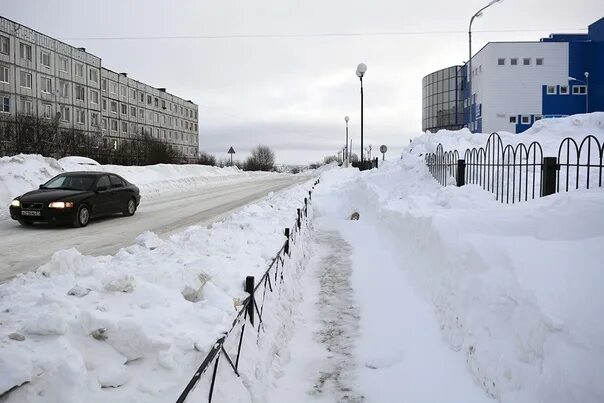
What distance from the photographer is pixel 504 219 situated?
511 centimetres

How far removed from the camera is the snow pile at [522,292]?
300 cm

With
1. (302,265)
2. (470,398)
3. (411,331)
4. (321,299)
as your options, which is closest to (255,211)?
(302,265)

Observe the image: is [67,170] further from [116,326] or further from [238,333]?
[116,326]

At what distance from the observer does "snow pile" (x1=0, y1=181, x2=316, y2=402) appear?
262 cm

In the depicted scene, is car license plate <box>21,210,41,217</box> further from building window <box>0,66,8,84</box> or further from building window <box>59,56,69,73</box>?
building window <box>59,56,69,73</box>

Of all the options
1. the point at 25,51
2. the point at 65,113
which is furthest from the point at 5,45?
the point at 65,113

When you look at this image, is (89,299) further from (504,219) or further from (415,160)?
(415,160)

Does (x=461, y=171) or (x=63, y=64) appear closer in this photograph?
(x=461, y=171)

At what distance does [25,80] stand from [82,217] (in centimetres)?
3961

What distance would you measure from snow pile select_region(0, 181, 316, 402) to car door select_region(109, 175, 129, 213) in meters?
8.18

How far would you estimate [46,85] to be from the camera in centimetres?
4653

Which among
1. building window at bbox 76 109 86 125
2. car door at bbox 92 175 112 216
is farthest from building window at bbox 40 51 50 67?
car door at bbox 92 175 112 216

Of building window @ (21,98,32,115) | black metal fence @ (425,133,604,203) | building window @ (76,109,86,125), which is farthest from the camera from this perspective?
building window @ (76,109,86,125)

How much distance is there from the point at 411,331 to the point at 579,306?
214cm
